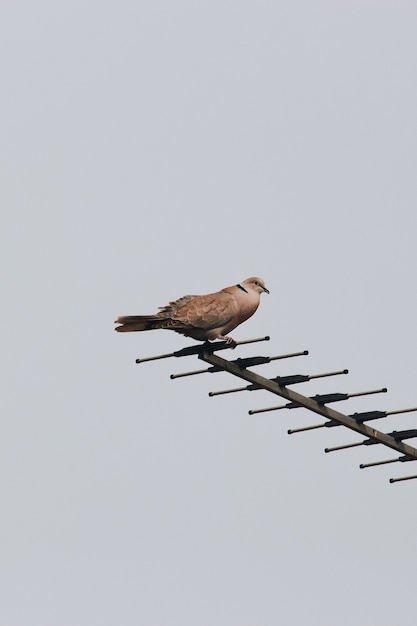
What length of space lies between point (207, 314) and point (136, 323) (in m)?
0.81

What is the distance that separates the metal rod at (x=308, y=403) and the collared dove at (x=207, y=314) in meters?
0.91

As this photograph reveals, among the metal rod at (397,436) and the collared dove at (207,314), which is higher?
the collared dove at (207,314)

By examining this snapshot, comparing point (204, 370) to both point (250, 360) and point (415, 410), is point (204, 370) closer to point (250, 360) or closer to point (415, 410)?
point (250, 360)

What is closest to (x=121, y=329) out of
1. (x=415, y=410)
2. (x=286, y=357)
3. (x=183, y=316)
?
(x=183, y=316)

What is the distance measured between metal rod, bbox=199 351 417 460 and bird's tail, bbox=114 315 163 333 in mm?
1001

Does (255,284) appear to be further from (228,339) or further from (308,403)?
(308,403)

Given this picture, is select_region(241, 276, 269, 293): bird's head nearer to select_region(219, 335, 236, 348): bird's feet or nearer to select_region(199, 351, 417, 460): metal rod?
select_region(219, 335, 236, 348): bird's feet

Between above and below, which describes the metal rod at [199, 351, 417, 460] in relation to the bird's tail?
below

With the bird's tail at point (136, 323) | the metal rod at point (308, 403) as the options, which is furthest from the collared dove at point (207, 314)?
the metal rod at point (308, 403)

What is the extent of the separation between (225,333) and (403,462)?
252 centimetres

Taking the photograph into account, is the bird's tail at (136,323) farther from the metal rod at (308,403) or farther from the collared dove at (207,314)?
the metal rod at (308,403)

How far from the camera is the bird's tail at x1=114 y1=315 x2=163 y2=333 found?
19.7 metres

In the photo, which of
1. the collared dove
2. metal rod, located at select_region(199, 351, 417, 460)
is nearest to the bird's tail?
the collared dove

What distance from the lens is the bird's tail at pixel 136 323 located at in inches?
777
